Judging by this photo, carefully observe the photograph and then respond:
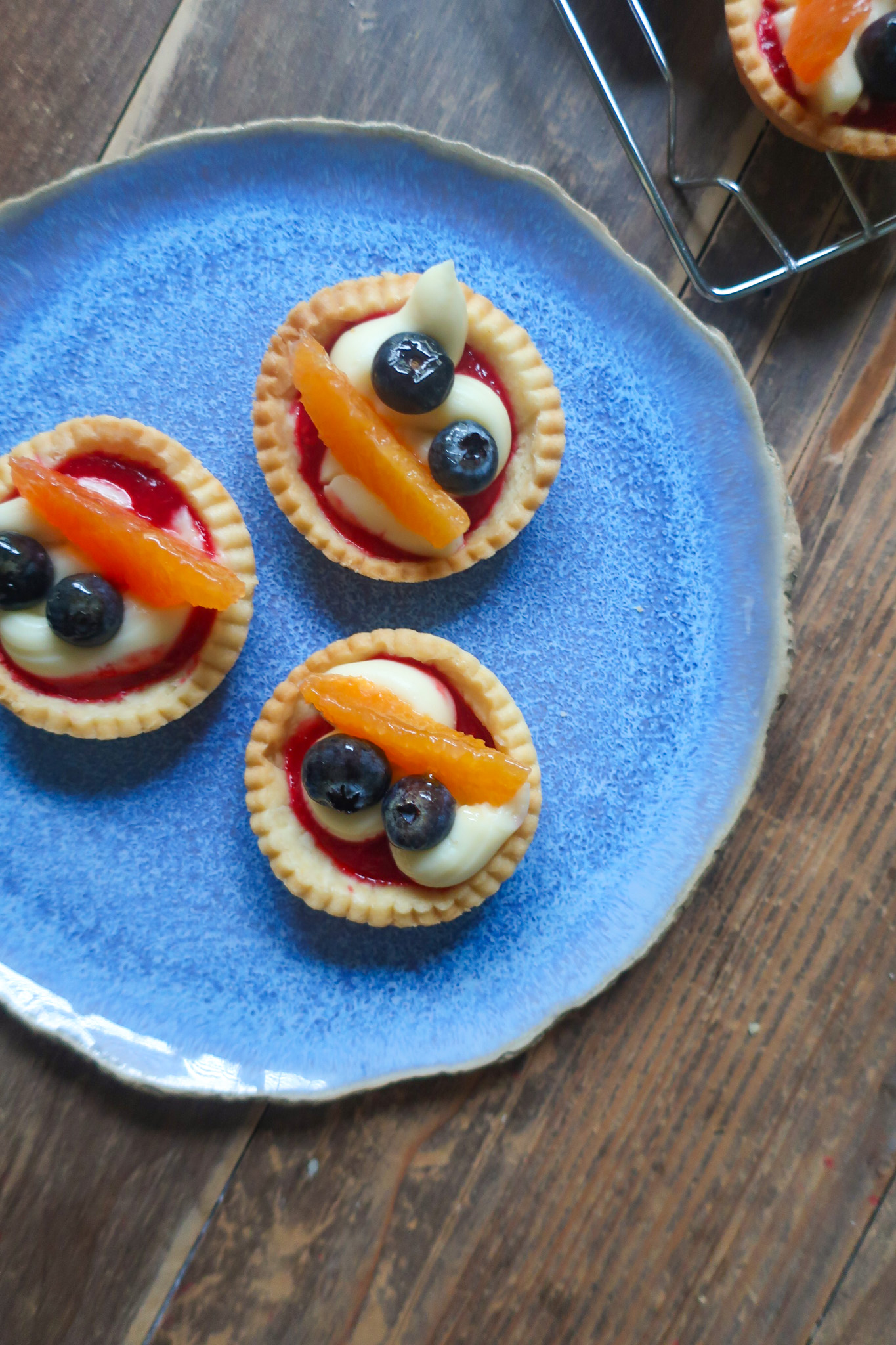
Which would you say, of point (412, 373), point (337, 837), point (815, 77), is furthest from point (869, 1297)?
point (815, 77)

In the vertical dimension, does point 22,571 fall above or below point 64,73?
below

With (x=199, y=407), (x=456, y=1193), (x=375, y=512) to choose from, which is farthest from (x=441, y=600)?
(x=456, y=1193)

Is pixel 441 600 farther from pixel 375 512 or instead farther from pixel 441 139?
pixel 441 139

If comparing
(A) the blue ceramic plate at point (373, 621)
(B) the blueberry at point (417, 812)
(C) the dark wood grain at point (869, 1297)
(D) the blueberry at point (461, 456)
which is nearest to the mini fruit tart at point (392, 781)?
(B) the blueberry at point (417, 812)

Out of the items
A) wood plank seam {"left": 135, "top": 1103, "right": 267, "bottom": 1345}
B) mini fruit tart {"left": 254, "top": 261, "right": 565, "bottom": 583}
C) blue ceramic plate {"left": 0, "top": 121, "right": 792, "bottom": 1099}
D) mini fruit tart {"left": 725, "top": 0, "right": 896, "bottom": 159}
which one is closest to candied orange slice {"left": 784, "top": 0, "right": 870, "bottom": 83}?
mini fruit tart {"left": 725, "top": 0, "right": 896, "bottom": 159}

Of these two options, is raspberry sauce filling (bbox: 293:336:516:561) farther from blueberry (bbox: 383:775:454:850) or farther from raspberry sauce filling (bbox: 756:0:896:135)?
raspberry sauce filling (bbox: 756:0:896:135)

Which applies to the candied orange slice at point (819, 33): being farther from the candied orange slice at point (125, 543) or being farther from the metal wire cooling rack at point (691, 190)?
the candied orange slice at point (125, 543)

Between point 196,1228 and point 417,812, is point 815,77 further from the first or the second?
point 196,1228
